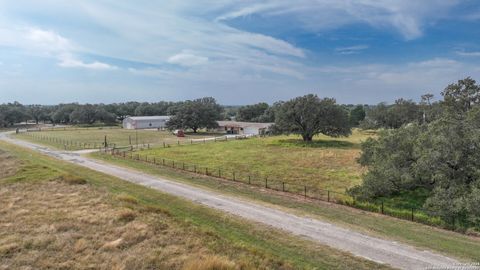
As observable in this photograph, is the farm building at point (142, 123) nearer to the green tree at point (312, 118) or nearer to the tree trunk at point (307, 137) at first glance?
the green tree at point (312, 118)

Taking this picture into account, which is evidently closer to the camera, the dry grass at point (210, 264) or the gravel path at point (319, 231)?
the dry grass at point (210, 264)

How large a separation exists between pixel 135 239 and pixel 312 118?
1678 inches

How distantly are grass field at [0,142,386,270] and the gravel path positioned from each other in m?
0.79

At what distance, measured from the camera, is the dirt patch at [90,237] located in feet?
32.5

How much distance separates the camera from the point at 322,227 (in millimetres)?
15016

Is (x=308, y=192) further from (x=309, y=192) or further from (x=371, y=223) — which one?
(x=371, y=223)

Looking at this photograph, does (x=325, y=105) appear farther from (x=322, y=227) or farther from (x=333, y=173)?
(x=322, y=227)

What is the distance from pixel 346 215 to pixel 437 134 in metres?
6.63

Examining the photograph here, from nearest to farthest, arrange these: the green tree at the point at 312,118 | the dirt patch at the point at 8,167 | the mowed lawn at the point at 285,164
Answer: the dirt patch at the point at 8,167 → the mowed lawn at the point at 285,164 → the green tree at the point at 312,118

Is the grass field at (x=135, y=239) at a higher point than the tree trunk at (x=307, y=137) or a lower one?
lower

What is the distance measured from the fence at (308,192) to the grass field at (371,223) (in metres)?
0.71

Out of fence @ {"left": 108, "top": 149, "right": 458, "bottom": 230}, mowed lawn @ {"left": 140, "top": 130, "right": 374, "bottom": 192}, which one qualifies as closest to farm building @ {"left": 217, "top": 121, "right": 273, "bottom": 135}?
mowed lawn @ {"left": 140, "top": 130, "right": 374, "bottom": 192}

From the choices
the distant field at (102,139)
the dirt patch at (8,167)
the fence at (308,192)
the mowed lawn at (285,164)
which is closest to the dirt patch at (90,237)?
the dirt patch at (8,167)

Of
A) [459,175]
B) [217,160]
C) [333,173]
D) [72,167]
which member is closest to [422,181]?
[459,175]
